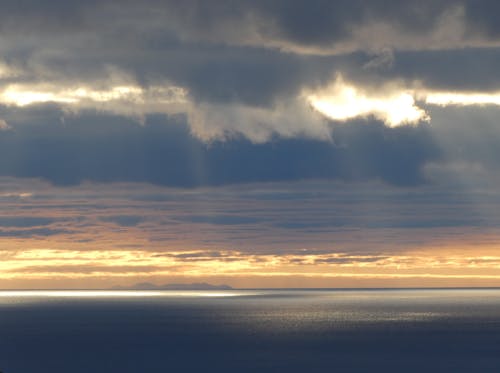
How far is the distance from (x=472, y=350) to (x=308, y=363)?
41004mm

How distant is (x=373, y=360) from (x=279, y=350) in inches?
932

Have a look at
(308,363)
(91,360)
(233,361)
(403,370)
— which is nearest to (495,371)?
(403,370)

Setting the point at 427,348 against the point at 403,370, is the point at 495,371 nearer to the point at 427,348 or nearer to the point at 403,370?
the point at 403,370

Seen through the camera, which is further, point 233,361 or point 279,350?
point 279,350

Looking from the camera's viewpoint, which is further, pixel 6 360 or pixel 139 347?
pixel 139 347

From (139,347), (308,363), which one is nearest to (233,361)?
(308,363)

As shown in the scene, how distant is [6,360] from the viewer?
166625mm

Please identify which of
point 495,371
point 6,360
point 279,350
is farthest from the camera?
point 279,350

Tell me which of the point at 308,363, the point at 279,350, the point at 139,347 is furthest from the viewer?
the point at 139,347

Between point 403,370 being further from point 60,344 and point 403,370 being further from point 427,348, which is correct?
point 60,344

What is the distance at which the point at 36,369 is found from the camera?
151250 millimetres

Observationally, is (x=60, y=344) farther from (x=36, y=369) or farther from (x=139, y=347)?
(x=36, y=369)

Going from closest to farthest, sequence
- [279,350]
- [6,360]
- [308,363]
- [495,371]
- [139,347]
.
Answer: [495,371] < [308,363] < [6,360] < [279,350] < [139,347]

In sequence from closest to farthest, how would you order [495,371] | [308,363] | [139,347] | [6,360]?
1. [495,371]
2. [308,363]
3. [6,360]
4. [139,347]
